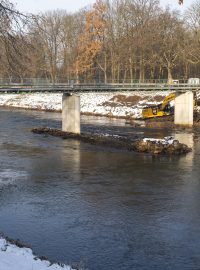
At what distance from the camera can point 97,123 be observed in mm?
59938

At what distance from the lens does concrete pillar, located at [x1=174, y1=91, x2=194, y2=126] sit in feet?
196

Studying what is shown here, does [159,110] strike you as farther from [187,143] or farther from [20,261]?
[20,261]

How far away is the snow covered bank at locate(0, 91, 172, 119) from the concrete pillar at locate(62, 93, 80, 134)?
1670cm

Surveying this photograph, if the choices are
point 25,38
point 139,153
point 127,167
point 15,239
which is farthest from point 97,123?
point 25,38

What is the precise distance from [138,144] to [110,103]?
1470 inches

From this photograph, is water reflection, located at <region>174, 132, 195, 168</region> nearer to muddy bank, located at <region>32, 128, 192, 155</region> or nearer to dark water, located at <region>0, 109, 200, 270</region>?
dark water, located at <region>0, 109, 200, 270</region>

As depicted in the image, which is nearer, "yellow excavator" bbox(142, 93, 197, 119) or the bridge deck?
the bridge deck

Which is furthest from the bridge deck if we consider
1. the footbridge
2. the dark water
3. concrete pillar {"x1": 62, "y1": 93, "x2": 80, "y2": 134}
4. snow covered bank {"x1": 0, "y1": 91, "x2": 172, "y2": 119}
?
the dark water

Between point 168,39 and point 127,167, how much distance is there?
53.1 m

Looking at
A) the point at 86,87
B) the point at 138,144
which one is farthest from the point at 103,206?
the point at 86,87

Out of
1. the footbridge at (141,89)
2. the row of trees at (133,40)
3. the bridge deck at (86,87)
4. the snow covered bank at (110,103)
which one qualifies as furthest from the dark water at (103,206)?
the row of trees at (133,40)

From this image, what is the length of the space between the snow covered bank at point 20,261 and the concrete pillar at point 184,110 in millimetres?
47309

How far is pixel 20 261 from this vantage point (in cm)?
1296

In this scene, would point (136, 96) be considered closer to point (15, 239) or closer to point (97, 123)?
point (97, 123)
